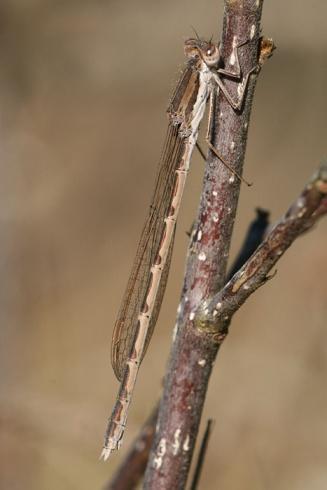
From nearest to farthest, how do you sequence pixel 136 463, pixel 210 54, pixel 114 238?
pixel 136 463 → pixel 210 54 → pixel 114 238

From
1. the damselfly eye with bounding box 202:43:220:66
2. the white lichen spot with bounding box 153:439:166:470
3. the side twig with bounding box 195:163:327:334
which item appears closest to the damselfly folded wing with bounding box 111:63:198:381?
the damselfly eye with bounding box 202:43:220:66

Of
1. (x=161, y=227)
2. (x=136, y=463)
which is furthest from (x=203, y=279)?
(x=161, y=227)

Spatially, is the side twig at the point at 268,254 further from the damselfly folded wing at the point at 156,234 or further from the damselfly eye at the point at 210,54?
the damselfly eye at the point at 210,54

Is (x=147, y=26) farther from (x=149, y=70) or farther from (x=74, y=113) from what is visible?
(x=74, y=113)

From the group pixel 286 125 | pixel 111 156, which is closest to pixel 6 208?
pixel 111 156

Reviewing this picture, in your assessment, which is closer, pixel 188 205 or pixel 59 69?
pixel 188 205

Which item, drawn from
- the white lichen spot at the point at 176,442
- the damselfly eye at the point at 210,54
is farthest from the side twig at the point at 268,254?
the damselfly eye at the point at 210,54

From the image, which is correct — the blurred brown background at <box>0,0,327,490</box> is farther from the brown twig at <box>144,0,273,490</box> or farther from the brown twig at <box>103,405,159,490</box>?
the brown twig at <box>144,0,273,490</box>

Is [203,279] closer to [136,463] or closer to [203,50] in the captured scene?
[136,463]
